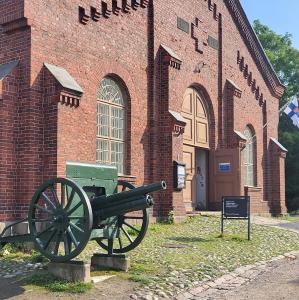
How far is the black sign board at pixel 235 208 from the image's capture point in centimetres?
1296

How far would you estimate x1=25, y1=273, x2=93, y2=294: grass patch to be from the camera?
7.03m

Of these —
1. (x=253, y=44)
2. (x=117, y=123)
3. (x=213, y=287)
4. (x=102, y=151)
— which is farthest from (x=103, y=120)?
(x=253, y=44)

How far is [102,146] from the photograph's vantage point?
44.7 feet

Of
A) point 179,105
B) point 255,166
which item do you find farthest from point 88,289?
point 255,166

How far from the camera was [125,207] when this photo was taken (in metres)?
7.47

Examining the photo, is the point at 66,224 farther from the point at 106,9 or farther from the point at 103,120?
the point at 106,9

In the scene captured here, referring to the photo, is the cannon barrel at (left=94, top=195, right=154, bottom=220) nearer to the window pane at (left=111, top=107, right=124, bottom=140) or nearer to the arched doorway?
the window pane at (left=111, top=107, right=124, bottom=140)

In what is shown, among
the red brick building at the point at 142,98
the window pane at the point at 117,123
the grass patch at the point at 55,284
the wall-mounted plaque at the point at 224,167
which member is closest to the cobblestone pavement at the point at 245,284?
the grass patch at the point at 55,284

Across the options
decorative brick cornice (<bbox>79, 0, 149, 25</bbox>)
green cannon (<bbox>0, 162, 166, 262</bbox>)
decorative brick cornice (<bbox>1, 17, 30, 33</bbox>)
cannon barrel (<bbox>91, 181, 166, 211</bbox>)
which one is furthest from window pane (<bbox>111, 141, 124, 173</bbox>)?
cannon barrel (<bbox>91, 181, 166, 211</bbox>)

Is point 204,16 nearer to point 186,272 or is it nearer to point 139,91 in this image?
point 139,91

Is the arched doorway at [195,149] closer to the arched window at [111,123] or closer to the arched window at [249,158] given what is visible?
the arched window at [249,158]

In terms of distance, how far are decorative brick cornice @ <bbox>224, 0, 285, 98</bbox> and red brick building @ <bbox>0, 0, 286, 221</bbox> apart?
0.20ft

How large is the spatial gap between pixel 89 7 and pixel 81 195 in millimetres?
7296

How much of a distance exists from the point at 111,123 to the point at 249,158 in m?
9.70
